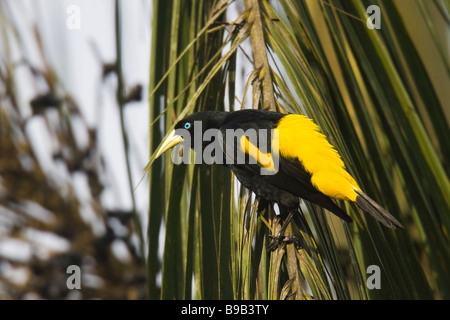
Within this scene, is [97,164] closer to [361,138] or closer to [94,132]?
[94,132]

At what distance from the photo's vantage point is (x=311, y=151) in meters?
2.06

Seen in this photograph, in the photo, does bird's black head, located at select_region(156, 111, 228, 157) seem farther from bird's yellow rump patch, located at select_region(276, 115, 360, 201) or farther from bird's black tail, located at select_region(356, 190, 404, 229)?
bird's black tail, located at select_region(356, 190, 404, 229)

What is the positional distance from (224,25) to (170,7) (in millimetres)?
197

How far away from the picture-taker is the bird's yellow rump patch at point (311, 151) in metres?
1.99

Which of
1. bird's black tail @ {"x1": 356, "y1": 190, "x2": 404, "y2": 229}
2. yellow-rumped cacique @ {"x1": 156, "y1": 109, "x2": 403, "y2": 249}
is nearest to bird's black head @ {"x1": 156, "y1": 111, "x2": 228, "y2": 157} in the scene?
yellow-rumped cacique @ {"x1": 156, "y1": 109, "x2": 403, "y2": 249}

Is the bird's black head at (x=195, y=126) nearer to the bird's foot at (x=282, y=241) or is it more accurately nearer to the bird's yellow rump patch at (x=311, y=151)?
the bird's yellow rump patch at (x=311, y=151)

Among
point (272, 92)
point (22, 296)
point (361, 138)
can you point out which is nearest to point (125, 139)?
point (272, 92)

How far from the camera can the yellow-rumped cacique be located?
1.93 metres

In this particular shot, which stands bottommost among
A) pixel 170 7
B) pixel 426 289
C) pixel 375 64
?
pixel 426 289


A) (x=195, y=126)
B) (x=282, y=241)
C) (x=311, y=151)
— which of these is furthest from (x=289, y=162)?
(x=282, y=241)

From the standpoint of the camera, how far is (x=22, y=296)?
8.06ft

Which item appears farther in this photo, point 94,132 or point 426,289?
point 94,132

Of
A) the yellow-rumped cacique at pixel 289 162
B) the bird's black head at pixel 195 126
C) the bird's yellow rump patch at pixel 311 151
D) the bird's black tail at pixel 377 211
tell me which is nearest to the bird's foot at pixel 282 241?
the bird's black tail at pixel 377 211

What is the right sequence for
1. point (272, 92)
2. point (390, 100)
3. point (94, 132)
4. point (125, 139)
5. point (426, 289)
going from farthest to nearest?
point (94, 132) < point (272, 92) < point (125, 139) < point (390, 100) < point (426, 289)
